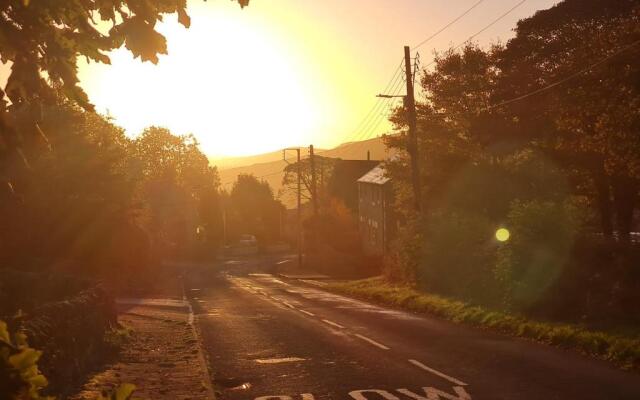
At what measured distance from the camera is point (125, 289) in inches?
1777

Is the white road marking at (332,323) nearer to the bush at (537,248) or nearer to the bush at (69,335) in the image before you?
the bush at (537,248)

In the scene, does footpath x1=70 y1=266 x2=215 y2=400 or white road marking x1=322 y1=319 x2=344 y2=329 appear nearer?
footpath x1=70 y1=266 x2=215 y2=400

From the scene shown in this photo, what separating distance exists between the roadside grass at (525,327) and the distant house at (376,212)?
3726 cm

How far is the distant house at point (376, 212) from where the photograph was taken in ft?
249

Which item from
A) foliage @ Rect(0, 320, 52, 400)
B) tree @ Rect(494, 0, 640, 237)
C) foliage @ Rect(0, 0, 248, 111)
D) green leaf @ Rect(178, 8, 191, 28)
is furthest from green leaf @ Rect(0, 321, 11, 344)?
tree @ Rect(494, 0, 640, 237)

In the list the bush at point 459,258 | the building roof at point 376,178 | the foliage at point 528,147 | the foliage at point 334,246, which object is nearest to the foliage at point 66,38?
the foliage at point 528,147

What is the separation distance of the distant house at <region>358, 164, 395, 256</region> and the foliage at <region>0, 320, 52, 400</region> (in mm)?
66808

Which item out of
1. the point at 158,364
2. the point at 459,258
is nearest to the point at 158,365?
the point at 158,364

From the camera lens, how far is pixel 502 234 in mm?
27000

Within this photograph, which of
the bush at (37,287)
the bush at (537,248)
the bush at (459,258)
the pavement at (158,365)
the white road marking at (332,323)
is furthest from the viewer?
the bush at (459,258)

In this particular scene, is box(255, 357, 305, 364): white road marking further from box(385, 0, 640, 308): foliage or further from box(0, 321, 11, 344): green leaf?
box(0, 321, 11, 344): green leaf

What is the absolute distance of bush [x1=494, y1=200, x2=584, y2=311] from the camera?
72.4 feet

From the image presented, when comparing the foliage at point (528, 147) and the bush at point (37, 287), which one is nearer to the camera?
the bush at point (37, 287)

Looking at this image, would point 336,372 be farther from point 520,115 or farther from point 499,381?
point 520,115
